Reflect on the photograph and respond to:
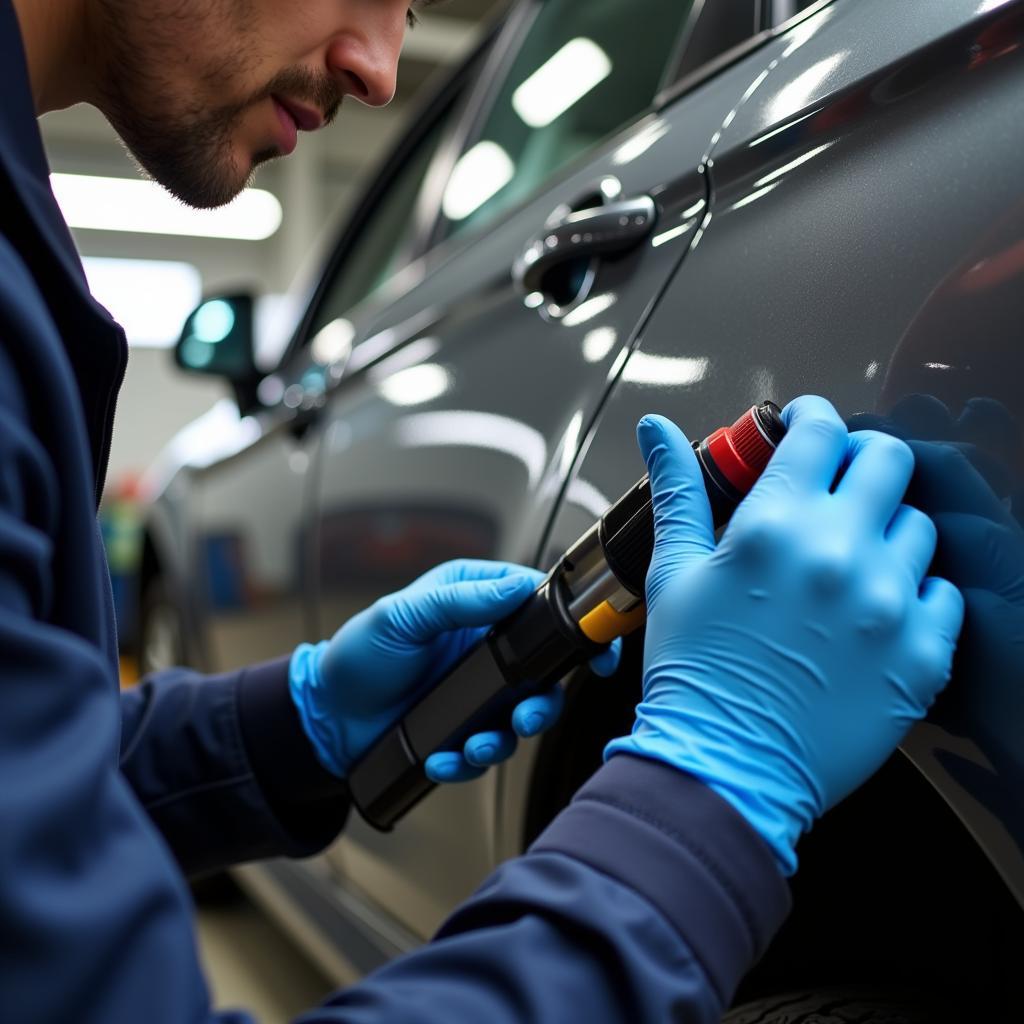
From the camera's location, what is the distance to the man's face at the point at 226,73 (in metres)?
0.72

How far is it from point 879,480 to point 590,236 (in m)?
0.39

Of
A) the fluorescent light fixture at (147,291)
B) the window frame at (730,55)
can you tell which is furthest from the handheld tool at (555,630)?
the fluorescent light fixture at (147,291)

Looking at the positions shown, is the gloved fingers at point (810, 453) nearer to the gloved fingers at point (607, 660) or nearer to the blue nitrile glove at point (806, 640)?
the blue nitrile glove at point (806, 640)

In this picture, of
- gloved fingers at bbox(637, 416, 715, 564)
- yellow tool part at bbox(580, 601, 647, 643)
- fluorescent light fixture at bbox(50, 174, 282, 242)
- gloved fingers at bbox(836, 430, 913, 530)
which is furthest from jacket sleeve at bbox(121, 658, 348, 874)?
fluorescent light fixture at bbox(50, 174, 282, 242)

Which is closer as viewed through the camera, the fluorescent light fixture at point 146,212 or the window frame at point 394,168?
the window frame at point 394,168

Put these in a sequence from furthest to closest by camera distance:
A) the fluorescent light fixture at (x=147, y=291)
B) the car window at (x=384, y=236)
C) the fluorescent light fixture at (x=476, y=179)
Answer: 1. the fluorescent light fixture at (x=147, y=291)
2. the car window at (x=384, y=236)
3. the fluorescent light fixture at (x=476, y=179)

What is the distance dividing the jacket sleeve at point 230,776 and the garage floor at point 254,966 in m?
0.89

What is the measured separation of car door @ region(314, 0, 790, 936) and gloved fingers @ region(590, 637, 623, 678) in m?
0.16

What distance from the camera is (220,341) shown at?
1.98 metres

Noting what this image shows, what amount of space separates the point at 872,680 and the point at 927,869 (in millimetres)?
296

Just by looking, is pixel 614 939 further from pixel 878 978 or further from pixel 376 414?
pixel 376 414

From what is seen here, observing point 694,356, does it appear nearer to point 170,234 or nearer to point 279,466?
point 279,466

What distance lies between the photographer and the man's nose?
80 cm

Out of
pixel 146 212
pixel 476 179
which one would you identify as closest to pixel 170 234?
pixel 146 212
